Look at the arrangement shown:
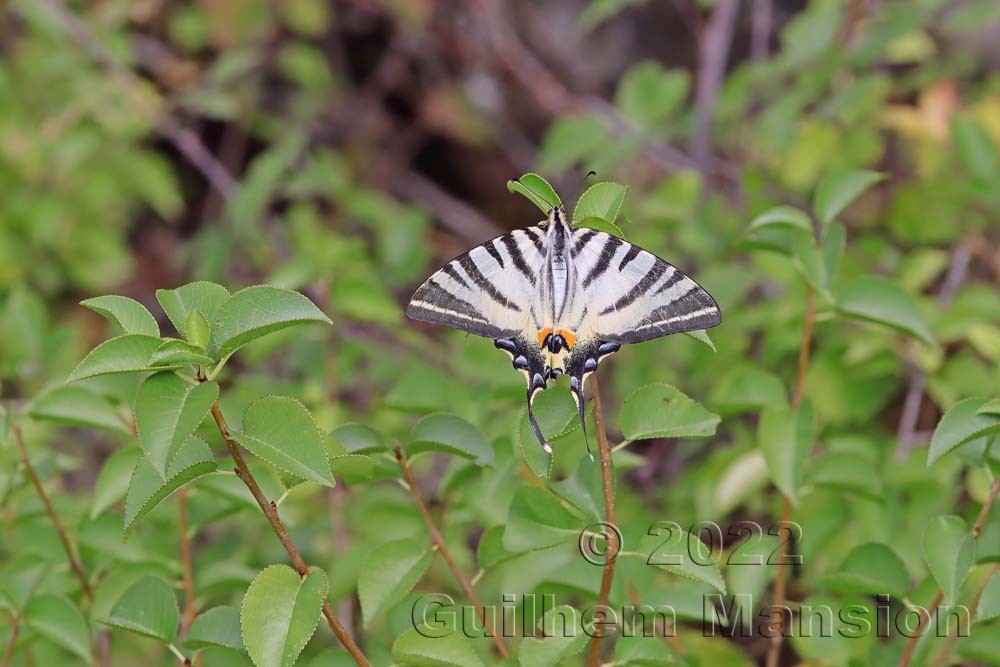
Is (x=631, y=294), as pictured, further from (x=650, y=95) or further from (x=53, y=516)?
(x=650, y=95)

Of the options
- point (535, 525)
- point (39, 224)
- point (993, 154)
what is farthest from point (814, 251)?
point (39, 224)

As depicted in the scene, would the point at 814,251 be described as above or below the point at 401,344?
above

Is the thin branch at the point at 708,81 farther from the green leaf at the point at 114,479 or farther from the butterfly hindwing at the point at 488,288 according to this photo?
the green leaf at the point at 114,479

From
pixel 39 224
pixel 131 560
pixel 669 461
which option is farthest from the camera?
pixel 39 224

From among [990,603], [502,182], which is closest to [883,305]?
[990,603]

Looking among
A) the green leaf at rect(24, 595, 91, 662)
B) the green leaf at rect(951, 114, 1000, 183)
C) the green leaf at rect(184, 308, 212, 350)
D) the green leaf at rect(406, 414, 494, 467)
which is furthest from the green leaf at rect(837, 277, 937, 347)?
the green leaf at rect(24, 595, 91, 662)

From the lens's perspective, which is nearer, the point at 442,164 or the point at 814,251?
the point at 814,251

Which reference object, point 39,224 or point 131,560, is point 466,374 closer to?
point 131,560

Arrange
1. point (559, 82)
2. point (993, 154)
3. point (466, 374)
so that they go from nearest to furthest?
point (466, 374) → point (993, 154) → point (559, 82)
